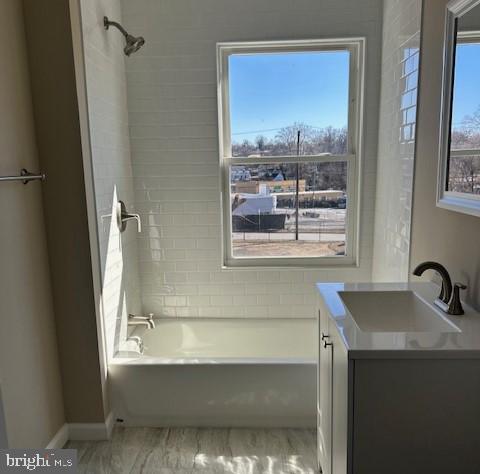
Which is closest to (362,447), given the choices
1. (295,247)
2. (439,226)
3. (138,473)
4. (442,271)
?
(442,271)

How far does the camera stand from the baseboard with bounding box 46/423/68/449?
2.10m

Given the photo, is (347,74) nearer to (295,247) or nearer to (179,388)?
(295,247)

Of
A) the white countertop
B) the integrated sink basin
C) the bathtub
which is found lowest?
the bathtub

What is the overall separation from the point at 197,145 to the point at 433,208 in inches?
66.1

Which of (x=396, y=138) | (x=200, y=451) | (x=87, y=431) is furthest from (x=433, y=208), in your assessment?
(x=87, y=431)

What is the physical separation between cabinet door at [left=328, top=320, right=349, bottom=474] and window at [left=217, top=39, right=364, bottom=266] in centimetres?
162

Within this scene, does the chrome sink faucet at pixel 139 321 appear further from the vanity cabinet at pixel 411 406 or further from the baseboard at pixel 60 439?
the vanity cabinet at pixel 411 406

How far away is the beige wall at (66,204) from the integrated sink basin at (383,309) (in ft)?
4.25

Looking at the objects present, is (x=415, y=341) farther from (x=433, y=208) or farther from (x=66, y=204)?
(x=66, y=204)

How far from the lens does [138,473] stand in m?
2.03

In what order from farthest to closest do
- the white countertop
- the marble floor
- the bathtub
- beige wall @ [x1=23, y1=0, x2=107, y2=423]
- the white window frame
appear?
the bathtub, the marble floor, beige wall @ [x1=23, y1=0, x2=107, y2=423], the white window frame, the white countertop

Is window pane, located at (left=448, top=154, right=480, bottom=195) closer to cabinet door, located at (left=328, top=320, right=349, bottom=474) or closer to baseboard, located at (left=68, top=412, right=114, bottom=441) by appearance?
cabinet door, located at (left=328, top=320, right=349, bottom=474)

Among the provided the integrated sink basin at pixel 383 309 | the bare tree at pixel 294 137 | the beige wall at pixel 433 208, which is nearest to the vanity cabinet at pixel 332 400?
the integrated sink basin at pixel 383 309

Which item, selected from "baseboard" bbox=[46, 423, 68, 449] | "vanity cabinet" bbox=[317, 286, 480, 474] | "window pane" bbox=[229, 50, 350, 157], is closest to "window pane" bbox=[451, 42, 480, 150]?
"vanity cabinet" bbox=[317, 286, 480, 474]
